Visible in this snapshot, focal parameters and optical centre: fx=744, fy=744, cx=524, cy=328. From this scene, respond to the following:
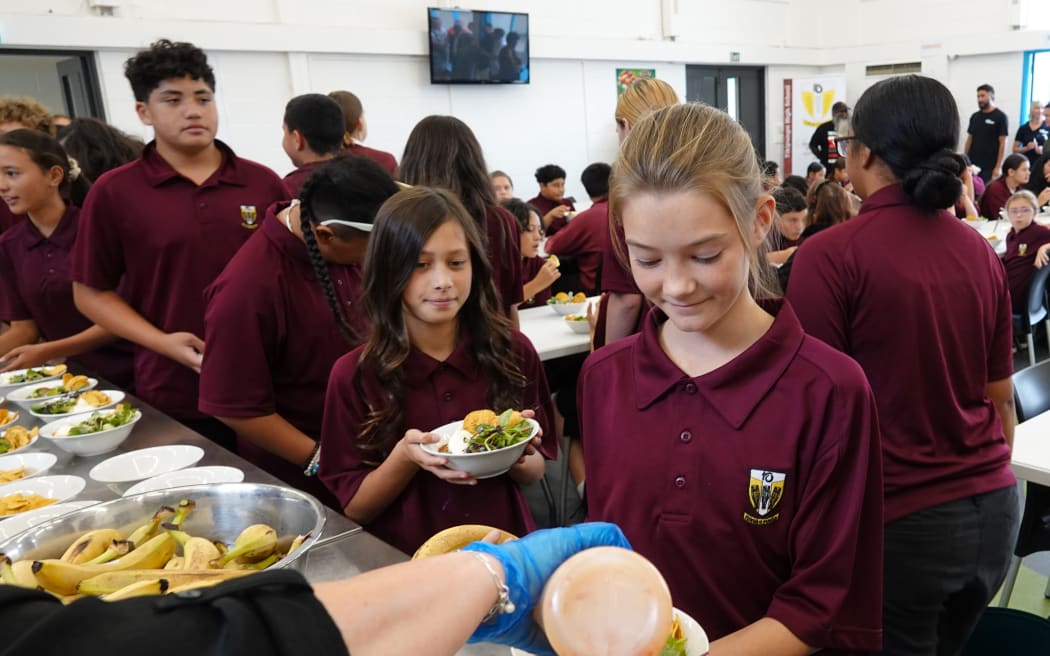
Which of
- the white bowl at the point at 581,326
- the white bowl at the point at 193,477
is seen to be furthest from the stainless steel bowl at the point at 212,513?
the white bowl at the point at 581,326

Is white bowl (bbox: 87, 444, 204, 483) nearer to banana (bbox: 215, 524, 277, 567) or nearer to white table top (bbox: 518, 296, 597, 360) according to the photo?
banana (bbox: 215, 524, 277, 567)

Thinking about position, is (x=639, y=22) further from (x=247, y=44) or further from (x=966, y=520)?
(x=966, y=520)

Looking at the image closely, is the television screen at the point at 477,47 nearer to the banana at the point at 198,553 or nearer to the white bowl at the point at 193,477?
the white bowl at the point at 193,477

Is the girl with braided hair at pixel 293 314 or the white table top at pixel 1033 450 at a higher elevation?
the girl with braided hair at pixel 293 314

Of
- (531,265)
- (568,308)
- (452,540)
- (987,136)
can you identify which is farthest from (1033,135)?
(452,540)

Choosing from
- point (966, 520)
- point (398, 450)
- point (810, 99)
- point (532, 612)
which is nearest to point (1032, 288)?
point (966, 520)

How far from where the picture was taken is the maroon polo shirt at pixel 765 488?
1055 millimetres

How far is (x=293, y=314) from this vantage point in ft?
6.00

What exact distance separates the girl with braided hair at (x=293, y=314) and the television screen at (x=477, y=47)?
6.42 metres

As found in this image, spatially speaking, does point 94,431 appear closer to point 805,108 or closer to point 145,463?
point 145,463

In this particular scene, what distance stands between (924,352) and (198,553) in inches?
56.8

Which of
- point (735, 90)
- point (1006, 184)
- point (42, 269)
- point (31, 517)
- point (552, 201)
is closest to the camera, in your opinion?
point (31, 517)

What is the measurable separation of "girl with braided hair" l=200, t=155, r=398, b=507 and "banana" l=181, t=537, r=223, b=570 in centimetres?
62

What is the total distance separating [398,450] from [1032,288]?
457cm
